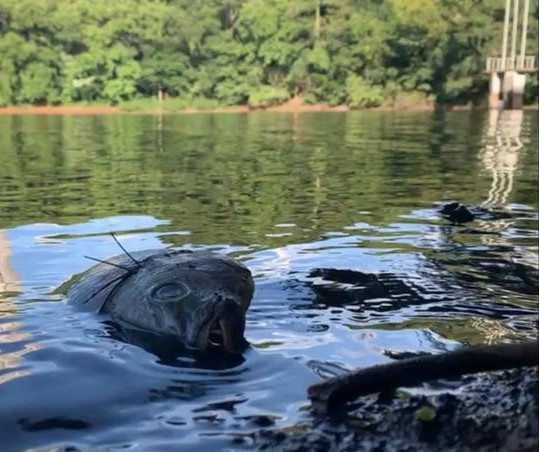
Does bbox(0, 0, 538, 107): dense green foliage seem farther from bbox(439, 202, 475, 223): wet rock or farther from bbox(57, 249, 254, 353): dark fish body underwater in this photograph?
bbox(57, 249, 254, 353): dark fish body underwater

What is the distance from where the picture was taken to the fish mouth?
5.25 m

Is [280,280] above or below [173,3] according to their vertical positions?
below

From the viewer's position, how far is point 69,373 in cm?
498

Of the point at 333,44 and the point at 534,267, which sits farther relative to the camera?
the point at 333,44

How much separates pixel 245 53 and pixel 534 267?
207ft

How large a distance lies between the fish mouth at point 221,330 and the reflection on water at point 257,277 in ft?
0.50

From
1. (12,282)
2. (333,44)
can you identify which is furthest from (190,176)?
(333,44)

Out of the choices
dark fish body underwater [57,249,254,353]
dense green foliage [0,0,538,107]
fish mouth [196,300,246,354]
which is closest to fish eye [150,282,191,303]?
dark fish body underwater [57,249,254,353]

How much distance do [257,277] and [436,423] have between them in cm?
388

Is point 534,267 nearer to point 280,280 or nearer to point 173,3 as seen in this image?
point 280,280

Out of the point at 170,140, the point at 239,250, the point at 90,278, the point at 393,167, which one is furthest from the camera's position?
the point at 170,140

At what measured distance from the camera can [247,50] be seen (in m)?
68.9

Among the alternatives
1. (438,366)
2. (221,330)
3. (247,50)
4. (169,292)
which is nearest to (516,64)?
(247,50)

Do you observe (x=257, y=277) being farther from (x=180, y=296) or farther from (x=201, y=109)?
(x=201, y=109)
